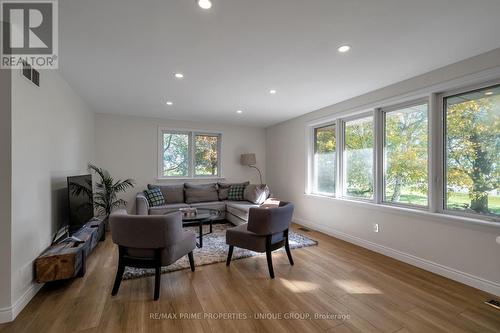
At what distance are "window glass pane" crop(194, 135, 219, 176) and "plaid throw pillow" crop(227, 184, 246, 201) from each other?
2.49 feet

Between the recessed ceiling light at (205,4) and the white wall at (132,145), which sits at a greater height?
the recessed ceiling light at (205,4)

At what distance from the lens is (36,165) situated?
88.1 inches

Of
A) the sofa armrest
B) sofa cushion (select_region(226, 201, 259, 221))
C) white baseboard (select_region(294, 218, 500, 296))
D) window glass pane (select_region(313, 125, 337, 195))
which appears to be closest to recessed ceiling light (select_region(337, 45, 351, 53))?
window glass pane (select_region(313, 125, 337, 195))

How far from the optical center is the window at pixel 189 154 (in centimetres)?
541

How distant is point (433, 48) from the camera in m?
2.21

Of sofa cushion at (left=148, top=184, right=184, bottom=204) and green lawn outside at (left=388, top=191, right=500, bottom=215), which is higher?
green lawn outside at (left=388, top=191, right=500, bottom=215)

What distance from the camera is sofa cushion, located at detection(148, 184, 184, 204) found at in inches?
195

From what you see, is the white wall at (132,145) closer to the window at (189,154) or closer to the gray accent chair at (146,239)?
the window at (189,154)

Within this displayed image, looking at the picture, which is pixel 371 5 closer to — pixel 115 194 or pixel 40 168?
pixel 40 168

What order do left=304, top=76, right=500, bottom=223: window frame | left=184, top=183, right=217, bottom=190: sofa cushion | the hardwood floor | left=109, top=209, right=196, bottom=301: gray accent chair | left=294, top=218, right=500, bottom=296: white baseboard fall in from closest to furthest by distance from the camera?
the hardwood floor, left=109, top=209, right=196, bottom=301: gray accent chair, left=294, top=218, right=500, bottom=296: white baseboard, left=304, top=76, right=500, bottom=223: window frame, left=184, top=183, right=217, bottom=190: sofa cushion

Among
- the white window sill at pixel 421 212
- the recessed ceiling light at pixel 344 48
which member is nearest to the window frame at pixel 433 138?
the white window sill at pixel 421 212

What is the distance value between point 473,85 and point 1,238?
4767mm

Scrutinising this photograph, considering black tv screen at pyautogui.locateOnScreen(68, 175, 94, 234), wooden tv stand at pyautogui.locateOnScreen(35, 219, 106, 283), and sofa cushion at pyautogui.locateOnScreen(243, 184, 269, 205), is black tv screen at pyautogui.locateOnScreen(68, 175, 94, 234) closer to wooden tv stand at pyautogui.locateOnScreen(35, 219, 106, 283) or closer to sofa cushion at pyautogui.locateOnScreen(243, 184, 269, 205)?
wooden tv stand at pyautogui.locateOnScreen(35, 219, 106, 283)

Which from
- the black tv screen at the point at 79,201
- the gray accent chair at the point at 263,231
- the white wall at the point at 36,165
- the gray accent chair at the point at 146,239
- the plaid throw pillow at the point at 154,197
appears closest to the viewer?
the white wall at the point at 36,165
